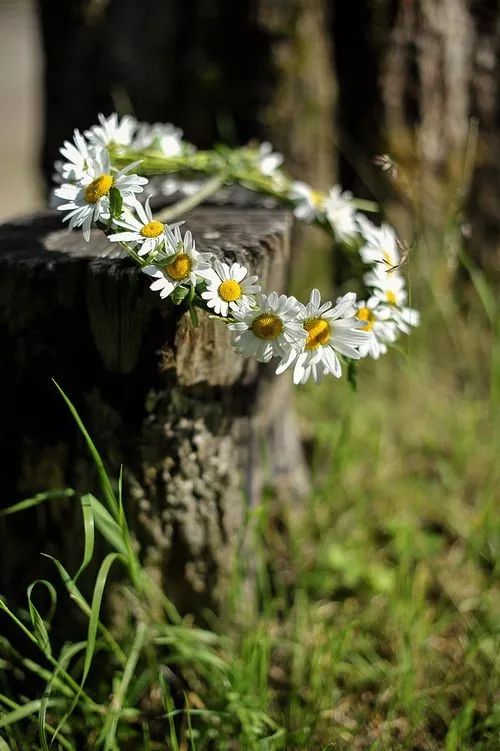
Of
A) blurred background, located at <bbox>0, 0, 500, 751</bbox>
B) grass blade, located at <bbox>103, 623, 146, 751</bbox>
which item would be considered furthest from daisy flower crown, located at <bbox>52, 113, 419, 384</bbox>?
grass blade, located at <bbox>103, 623, 146, 751</bbox>

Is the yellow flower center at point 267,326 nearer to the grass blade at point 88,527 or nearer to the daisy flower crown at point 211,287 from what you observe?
the daisy flower crown at point 211,287

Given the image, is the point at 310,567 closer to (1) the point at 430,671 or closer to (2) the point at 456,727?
(1) the point at 430,671

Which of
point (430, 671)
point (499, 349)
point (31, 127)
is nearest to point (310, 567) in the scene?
point (430, 671)

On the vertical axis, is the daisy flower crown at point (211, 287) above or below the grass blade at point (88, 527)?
above

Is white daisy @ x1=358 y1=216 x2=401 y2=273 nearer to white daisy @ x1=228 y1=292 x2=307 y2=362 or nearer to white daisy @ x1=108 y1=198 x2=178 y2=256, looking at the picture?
white daisy @ x1=228 y1=292 x2=307 y2=362

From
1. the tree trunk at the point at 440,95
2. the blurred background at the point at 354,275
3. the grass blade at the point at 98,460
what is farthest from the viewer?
the tree trunk at the point at 440,95

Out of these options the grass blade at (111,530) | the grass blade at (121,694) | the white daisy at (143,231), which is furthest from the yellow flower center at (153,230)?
the grass blade at (121,694)
